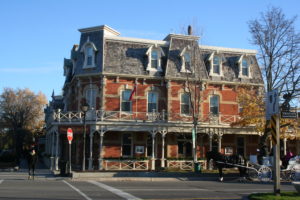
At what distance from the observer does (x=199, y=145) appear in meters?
32.3

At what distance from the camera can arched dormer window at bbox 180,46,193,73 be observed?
103 ft

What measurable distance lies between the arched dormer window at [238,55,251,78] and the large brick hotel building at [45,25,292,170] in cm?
17

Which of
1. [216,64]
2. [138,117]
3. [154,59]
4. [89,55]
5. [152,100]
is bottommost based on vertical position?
[138,117]

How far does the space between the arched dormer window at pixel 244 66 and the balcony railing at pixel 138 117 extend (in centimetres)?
404

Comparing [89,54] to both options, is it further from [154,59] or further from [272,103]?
[272,103]

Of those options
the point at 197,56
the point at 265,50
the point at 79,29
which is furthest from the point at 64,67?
the point at 265,50

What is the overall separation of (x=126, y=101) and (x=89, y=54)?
472cm

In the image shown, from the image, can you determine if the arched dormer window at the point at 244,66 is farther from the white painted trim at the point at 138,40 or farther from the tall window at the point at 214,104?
the white painted trim at the point at 138,40

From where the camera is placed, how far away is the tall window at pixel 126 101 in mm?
30875

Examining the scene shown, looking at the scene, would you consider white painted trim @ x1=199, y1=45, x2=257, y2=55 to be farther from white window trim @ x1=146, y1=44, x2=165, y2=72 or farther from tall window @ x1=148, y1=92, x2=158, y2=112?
tall window @ x1=148, y1=92, x2=158, y2=112

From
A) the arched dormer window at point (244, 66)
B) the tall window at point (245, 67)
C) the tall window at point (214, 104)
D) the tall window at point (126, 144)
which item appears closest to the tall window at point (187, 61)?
the tall window at point (214, 104)

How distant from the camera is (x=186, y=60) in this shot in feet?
104

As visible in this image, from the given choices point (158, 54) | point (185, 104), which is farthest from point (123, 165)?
point (158, 54)

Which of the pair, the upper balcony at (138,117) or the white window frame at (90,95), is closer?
the upper balcony at (138,117)
